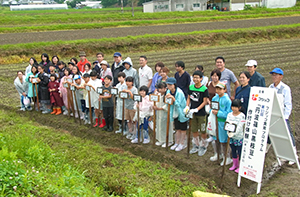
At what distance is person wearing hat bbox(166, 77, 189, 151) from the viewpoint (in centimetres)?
621

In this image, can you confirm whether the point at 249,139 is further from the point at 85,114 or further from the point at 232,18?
the point at 232,18

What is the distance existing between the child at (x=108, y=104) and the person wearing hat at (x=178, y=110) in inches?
73.1

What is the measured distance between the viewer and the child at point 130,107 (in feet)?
23.1

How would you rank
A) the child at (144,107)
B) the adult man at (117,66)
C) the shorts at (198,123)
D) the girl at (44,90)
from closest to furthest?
the shorts at (198,123), the child at (144,107), the adult man at (117,66), the girl at (44,90)

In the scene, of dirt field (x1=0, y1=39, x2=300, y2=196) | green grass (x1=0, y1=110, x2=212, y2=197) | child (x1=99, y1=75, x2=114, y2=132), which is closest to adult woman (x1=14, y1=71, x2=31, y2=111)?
dirt field (x1=0, y1=39, x2=300, y2=196)

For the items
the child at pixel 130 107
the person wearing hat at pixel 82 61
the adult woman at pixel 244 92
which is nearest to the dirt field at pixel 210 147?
the child at pixel 130 107

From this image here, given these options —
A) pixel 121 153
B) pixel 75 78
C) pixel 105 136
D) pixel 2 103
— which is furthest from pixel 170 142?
pixel 2 103

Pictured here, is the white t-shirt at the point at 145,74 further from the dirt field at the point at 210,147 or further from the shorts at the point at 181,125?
the shorts at the point at 181,125

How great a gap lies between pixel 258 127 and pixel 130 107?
3412 millimetres

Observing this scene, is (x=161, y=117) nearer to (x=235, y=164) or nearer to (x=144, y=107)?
(x=144, y=107)

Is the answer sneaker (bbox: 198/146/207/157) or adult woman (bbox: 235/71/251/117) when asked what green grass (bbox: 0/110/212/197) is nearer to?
sneaker (bbox: 198/146/207/157)

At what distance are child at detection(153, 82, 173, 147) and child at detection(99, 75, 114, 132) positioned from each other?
150 cm

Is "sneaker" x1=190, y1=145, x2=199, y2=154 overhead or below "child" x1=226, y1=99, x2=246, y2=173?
below

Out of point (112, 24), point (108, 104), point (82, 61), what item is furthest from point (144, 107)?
point (112, 24)
